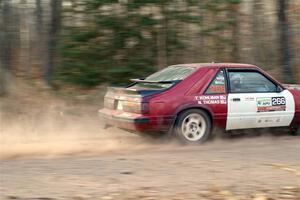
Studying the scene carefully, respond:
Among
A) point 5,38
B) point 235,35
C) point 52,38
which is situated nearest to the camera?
point 5,38

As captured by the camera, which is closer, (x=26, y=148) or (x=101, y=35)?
(x=26, y=148)

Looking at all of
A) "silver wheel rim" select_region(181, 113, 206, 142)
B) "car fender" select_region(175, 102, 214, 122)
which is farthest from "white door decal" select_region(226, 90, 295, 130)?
"silver wheel rim" select_region(181, 113, 206, 142)

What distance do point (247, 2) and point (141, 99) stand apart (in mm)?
8505

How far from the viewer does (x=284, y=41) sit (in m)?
15.5

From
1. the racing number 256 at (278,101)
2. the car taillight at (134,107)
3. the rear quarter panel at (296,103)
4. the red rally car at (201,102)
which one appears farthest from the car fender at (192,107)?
the rear quarter panel at (296,103)

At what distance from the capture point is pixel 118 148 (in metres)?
9.45

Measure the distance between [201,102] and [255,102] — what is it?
112 cm

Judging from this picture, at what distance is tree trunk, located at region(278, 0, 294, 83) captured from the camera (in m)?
15.4

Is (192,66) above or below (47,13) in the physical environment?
below

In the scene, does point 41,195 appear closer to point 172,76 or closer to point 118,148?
point 118,148

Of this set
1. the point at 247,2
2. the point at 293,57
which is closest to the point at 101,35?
the point at 247,2

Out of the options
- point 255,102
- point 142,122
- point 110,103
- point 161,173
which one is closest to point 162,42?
point 110,103

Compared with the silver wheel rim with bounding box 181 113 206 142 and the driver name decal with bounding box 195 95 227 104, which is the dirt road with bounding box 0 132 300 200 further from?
the driver name decal with bounding box 195 95 227 104

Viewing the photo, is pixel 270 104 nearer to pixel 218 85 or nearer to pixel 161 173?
pixel 218 85
